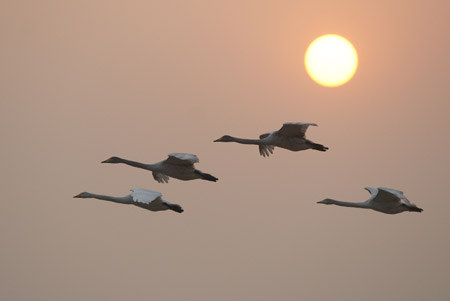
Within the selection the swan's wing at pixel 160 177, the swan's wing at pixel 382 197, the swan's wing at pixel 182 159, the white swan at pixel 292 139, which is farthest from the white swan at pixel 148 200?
the swan's wing at pixel 382 197

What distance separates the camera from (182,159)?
45875mm

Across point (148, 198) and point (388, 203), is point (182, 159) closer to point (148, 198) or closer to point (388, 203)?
point (148, 198)

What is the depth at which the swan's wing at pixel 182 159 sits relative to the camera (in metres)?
45.3

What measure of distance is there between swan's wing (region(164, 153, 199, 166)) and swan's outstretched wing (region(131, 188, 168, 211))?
85.1 inches

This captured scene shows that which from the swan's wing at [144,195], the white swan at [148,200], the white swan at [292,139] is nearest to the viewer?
the swan's wing at [144,195]

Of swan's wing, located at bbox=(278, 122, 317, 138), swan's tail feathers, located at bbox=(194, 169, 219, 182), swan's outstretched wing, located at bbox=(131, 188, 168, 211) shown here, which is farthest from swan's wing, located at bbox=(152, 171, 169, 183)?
swan's wing, located at bbox=(278, 122, 317, 138)

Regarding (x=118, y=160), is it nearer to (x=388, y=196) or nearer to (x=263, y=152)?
(x=263, y=152)

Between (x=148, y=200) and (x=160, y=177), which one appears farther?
(x=160, y=177)

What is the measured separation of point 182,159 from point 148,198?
160 inches

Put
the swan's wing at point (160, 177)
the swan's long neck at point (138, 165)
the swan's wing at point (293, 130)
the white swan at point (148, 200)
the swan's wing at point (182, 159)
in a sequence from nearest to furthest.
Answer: the white swan at point (148, 200), the swan's wing at point (182, 159), the swan's wing at point (293, 130), the swan's long neck at point (138, 165), the swan's wing at point (160, 177)

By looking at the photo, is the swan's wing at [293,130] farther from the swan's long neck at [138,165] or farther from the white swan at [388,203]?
the swan's long neck at [138,165]

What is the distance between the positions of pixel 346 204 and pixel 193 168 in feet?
28.3

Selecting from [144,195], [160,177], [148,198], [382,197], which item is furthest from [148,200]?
[382,197]

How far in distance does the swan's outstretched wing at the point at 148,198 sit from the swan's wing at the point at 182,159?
2162mm
